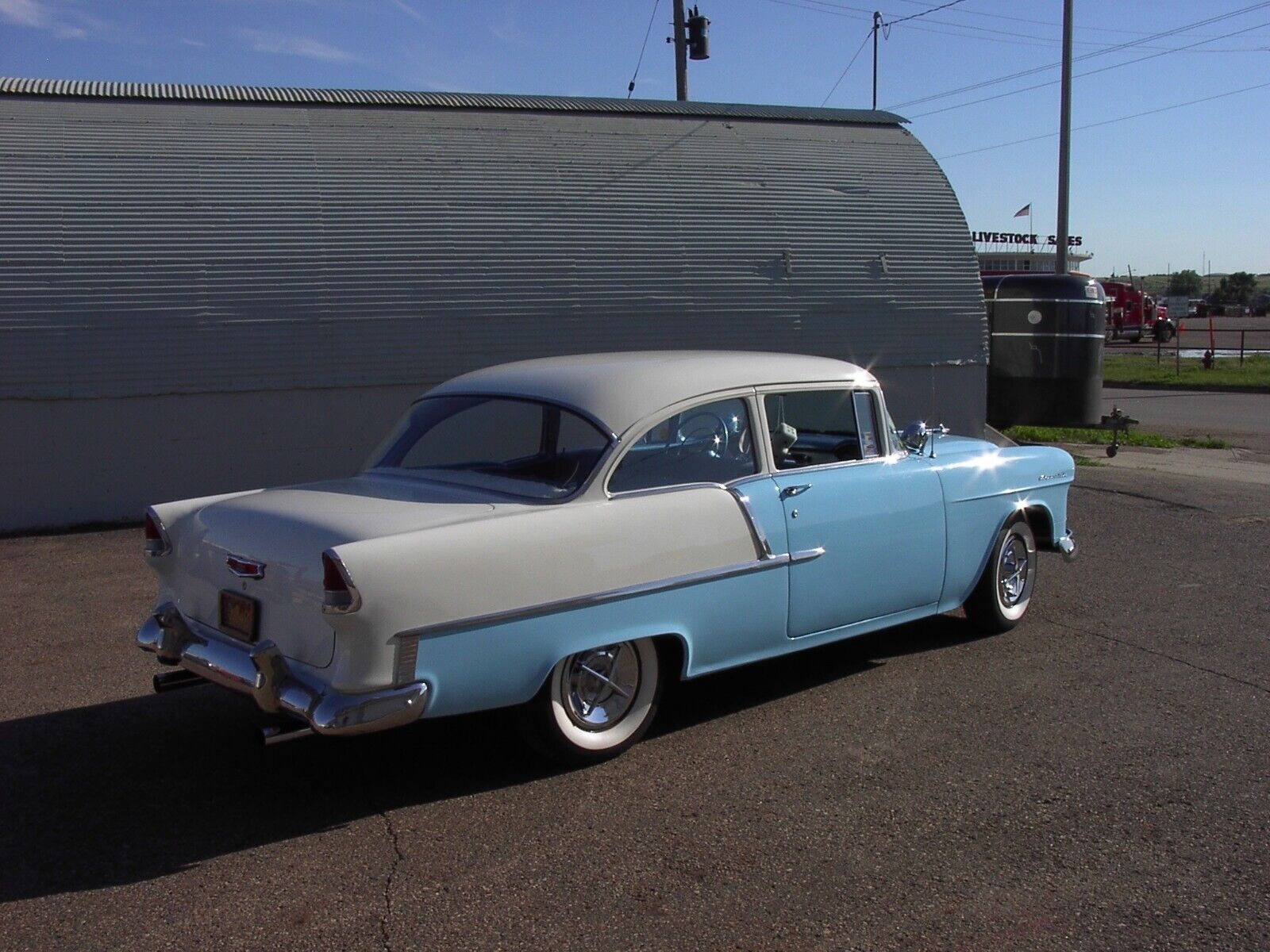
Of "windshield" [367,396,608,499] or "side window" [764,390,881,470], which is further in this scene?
"side window" [764,390,881,470]

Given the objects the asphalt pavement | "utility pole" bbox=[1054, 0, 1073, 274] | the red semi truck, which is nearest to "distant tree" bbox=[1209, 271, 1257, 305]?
the red semi truck

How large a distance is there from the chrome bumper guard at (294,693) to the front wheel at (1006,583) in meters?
3.50

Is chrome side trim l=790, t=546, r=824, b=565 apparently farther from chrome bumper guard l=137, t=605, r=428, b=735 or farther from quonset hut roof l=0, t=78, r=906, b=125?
quonset hut roof l=0, t=78, r=906, b=125

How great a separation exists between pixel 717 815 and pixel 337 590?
1534 mm

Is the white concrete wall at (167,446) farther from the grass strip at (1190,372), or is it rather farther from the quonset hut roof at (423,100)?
the grass strip at (1190,372)

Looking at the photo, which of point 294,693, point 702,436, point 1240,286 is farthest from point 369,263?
point 1240,286

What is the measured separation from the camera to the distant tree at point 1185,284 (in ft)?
400

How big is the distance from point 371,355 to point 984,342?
7.35m

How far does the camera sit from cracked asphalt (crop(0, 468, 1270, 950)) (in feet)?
11.6

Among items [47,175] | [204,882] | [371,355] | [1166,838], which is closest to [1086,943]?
[1166,838]

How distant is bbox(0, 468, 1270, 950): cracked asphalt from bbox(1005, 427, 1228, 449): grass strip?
11472 mm

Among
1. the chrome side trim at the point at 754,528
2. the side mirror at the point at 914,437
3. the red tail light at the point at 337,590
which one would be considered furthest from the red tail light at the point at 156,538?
the side mirror at the point at 914,437

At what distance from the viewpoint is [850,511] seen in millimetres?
5520

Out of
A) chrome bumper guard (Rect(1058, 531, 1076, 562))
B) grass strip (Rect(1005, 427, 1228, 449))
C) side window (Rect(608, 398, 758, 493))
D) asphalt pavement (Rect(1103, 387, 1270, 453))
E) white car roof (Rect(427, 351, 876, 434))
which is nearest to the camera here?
side window (Rect(608, 398, 758, 493))
